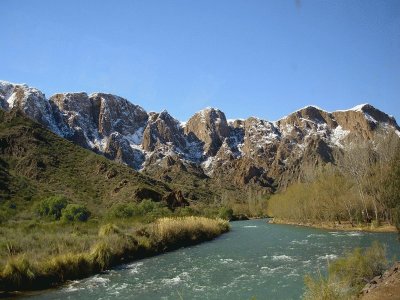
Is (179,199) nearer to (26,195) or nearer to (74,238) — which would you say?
(26,195)

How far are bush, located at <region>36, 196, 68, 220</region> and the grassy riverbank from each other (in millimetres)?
17613

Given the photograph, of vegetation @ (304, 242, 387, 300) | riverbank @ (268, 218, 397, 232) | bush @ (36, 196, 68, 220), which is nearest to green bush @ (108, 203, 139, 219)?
bush @ (36, 196, 68, 220)

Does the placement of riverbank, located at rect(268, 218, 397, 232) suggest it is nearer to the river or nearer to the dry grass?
the river

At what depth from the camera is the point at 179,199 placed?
97688 mm

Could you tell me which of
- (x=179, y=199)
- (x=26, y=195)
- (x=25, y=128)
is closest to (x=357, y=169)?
(x=179, y=199)

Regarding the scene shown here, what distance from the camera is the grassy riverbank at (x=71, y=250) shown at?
68.6ft

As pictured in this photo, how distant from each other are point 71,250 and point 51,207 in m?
31.4

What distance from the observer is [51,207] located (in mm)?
54844

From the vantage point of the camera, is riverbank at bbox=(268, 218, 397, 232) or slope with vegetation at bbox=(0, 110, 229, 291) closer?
slope with vegetation at bbox=(0, 110, 229, 291)

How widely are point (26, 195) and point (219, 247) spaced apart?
3854 cm

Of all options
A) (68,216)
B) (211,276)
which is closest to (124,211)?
(68,216)

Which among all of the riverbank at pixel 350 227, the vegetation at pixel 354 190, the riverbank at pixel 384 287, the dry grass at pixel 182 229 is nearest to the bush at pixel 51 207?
the dry grass at pixel 182 229

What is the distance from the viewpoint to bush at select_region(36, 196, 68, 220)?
5425 centimetres

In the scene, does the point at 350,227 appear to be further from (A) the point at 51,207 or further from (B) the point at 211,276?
(A) the point at 51,207
